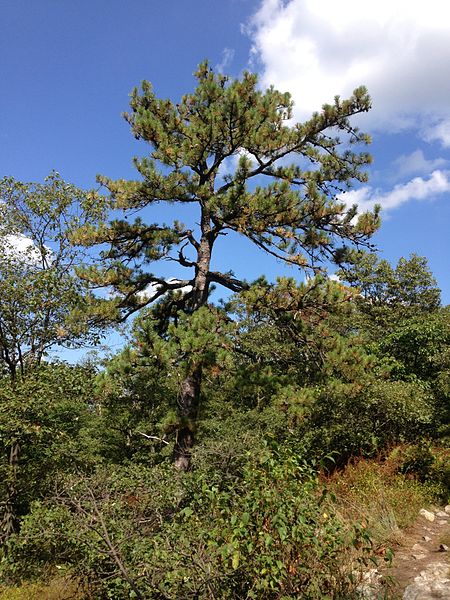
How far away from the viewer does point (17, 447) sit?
10.3m

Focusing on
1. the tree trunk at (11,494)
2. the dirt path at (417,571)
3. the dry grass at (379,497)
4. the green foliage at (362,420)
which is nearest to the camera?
the dirt path at (417,571)

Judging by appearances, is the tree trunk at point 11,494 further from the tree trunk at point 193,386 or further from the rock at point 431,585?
the rock at point 431,585

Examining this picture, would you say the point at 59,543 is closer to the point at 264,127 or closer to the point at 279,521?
the point at 279,521

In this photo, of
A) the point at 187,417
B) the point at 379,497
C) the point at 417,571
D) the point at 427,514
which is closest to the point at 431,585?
the point at 417,571

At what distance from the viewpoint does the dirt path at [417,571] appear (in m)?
4.47

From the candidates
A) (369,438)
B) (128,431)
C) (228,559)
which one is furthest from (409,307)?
(228,559)

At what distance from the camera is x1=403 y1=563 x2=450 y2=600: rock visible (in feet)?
14.3

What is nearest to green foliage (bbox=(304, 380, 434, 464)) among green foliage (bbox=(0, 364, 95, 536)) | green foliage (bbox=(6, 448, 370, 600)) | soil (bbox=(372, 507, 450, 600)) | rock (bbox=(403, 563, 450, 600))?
soil (bbox=(372, 507, 450, 600))

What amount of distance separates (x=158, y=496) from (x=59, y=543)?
2057mm

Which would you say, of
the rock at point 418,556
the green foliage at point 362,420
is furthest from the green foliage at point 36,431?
the rock at point 418,556

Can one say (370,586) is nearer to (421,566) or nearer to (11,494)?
(421,566)

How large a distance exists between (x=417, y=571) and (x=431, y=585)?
1.86ft

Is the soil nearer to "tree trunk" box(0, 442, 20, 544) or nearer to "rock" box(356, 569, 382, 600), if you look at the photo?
"rock" box(356, 569, 382, 600)

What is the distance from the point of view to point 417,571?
16.8 feet
